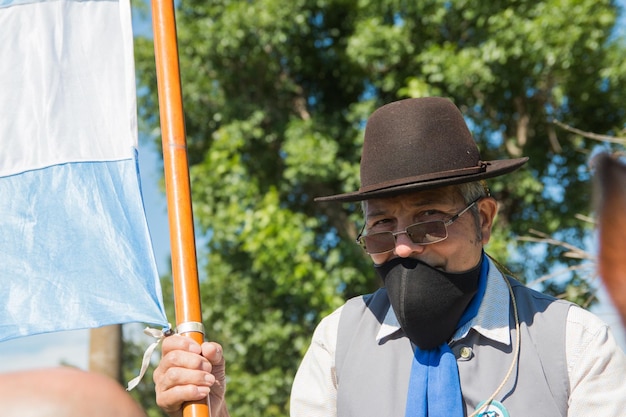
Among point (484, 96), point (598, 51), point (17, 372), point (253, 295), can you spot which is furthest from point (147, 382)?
point (17, 372)

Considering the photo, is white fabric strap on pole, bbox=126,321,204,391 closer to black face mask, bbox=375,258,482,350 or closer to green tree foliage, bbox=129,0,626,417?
black face mask, bbox=375,258,482,350

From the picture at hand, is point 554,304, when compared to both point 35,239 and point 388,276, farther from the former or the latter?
point 35,239

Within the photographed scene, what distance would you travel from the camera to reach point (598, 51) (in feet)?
26.0

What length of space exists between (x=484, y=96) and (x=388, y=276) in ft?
21.9

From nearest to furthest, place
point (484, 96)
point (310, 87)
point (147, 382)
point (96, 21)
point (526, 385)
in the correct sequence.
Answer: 1. point (526, 385)
2. point (96, 21)
3. point (484, 96)
4. point (310, 87)
5. point (147, 382)

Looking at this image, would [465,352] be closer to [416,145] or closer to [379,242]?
[379,242]

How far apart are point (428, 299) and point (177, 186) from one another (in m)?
0.74

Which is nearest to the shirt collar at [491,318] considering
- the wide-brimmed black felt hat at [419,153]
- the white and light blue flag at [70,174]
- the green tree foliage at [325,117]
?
the wide-brimmed black felt hat at [419,153]

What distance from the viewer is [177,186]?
81.8 inches

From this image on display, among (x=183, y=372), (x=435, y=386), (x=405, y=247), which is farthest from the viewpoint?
(x=405, y=247)

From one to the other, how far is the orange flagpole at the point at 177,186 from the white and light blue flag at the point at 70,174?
160 millimetres

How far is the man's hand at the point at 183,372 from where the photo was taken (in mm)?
1892

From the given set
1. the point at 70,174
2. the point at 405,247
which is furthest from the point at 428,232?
the point at 70,174

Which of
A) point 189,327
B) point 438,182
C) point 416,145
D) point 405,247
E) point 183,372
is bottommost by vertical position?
point 183,372
